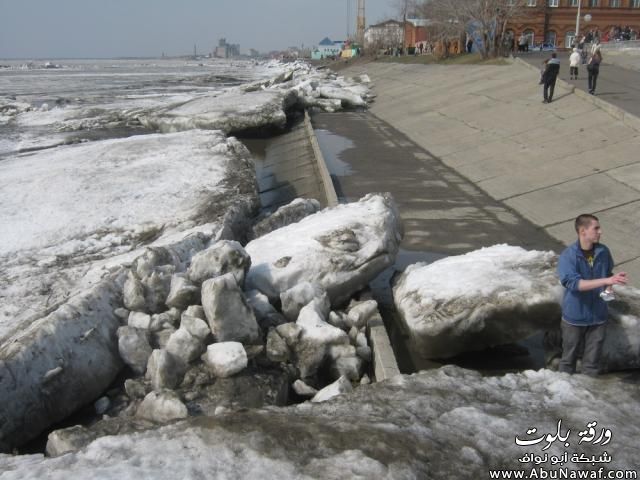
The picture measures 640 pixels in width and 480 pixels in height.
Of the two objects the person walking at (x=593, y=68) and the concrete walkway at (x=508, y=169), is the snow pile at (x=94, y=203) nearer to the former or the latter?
the concrete walkway at (x=508, y=169)

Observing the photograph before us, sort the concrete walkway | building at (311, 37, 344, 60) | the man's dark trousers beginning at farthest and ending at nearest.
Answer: building at (311, 37, 344, 60)
the man's dark trousers
the concrete walkway

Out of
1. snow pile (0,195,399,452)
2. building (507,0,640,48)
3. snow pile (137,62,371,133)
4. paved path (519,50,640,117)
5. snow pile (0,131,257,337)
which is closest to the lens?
snow pile (0,195,399,452)

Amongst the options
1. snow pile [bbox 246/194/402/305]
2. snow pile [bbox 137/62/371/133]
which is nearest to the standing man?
snow pile [bbox 137/62/371/133]

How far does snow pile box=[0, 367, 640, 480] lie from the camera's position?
9.55 feet

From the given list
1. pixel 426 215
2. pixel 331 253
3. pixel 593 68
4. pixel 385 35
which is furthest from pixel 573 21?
pixel 331 253

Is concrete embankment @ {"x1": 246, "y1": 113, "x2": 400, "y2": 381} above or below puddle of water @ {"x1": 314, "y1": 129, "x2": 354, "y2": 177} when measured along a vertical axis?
below

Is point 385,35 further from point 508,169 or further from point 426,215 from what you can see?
point 426,215

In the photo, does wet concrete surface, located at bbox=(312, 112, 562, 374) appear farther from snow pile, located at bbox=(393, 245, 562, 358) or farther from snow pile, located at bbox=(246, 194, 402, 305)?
snow pile, located at bbox=(246, 194, 402, 305)

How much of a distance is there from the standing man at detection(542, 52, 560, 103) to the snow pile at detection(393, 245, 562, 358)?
1246 centimetres

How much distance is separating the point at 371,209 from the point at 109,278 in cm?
298

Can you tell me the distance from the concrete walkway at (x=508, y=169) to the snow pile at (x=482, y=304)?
2.35 m

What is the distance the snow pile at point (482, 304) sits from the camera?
496 centimetres

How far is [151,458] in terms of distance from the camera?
2.95 meters

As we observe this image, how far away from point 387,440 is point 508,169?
1018cm
